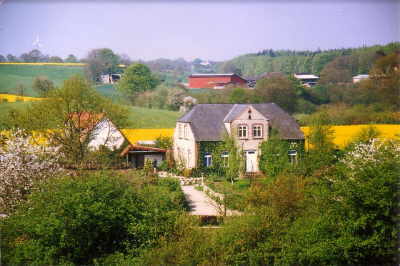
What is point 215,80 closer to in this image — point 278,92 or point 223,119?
point 223,119

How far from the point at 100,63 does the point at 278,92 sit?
2.78m

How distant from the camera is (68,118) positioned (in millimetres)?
9484

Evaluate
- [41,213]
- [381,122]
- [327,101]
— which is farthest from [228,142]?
[41,213]

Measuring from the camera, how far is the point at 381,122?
30.7 feet

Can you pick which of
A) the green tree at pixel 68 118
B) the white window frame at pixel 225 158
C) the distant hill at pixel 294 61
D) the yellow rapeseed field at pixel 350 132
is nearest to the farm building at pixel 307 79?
the distant hill at pixel 294 61

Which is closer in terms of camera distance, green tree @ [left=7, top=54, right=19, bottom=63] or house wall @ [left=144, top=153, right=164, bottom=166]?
green tree @ [left=7, top=54, right=19, bottom=63]

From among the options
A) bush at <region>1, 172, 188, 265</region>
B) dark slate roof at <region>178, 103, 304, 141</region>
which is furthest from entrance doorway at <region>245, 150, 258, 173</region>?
bush at <region>1, 172, 188, 265</region>

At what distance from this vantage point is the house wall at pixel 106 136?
31.1 ft

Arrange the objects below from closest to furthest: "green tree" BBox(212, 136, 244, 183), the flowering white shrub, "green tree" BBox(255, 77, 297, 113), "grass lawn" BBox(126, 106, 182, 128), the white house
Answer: the flowering white shrub < "green tree" BBox(212, 136, 244, 183) < the white house < "green tree" BBox(255, 77, 297, 113) < "grass lawn" BBox(126, 106, 182, 128)

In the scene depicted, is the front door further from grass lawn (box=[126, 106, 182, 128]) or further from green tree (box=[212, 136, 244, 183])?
grass lawn (box=[126, 106, 182, 128])

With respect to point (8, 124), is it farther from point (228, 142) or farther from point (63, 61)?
point (228, 142)

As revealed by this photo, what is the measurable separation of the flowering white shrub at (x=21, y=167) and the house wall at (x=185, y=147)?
5.86 feet

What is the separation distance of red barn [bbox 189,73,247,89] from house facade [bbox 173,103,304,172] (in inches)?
13.4

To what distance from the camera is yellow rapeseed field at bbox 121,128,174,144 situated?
32.2 feet
